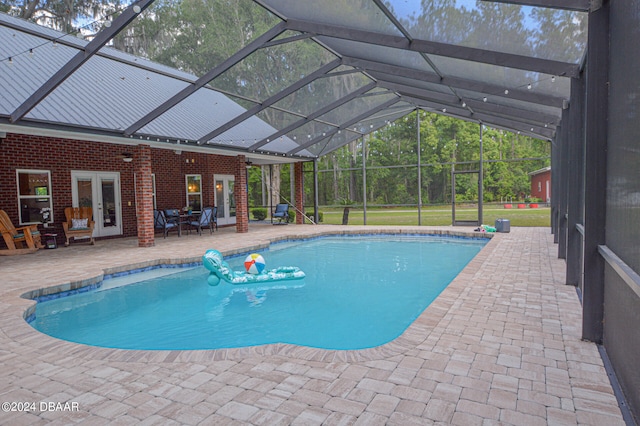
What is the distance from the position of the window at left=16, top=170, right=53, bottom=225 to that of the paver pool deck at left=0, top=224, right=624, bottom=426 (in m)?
6.41

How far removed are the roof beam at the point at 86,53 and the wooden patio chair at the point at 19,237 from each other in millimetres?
3064

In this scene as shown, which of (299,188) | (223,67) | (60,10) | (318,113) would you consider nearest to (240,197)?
(299,188)

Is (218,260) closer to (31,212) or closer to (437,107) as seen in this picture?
(31,212)

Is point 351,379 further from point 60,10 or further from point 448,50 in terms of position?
point 60,10

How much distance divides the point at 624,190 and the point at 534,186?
26.5 m

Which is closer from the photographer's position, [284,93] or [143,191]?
[284,93]

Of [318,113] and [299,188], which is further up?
[318,113]

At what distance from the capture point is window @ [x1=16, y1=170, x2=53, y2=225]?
31.0 ft

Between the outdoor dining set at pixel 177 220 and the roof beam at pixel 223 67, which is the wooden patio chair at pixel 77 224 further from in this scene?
the roof beam at pixel 223 67

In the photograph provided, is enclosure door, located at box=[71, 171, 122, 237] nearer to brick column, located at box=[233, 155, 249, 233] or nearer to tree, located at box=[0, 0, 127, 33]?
brick column, located at box=[233, 155, 249, 233]

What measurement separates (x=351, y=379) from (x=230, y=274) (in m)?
4.46

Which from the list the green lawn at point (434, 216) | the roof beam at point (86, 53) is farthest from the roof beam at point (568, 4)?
the green lawn at point (434, 216)

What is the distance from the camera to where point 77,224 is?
10.0 metres

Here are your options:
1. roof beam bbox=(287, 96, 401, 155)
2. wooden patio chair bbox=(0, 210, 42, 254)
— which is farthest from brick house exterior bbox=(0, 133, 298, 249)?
roof beam bbox=(287, 96, 401, 155)
